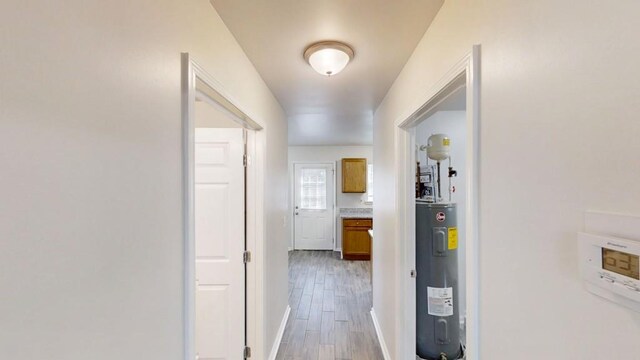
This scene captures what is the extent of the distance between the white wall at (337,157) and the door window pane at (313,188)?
264 mm

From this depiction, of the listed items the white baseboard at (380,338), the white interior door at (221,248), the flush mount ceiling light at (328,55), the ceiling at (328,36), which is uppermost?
the ceiling at (328,36)

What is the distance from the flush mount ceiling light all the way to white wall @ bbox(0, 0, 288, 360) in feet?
2.46

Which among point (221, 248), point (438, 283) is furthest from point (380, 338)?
point (221, 248)

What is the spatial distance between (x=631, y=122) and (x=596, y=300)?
0.33 metres

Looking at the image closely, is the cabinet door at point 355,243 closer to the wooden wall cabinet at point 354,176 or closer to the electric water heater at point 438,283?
the wooden wall cabinet at point 354,176

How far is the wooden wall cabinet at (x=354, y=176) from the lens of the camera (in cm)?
636

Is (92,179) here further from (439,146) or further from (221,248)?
(439,146)

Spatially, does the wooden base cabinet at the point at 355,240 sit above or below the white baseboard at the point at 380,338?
above

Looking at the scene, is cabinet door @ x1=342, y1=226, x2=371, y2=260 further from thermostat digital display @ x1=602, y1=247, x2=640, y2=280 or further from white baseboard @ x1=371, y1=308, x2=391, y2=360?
thermostat digital display @ x1=602, y1=247, x2=640, y2=280

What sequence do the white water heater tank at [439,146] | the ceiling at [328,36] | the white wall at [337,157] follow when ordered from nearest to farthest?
the ceiling at [328,36] < the white water heater tank at [439,146] < the white wall at [337,157]

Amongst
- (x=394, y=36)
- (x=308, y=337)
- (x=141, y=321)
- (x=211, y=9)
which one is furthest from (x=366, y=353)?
(x=211, y=9)

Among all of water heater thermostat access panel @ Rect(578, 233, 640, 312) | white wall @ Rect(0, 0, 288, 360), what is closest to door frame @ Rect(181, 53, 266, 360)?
white wall @ Rect(0, 0, 288, 360)

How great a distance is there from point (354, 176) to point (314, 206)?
1188mm

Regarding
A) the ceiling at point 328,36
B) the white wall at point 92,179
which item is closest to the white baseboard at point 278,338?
the white wall at point 92,179
